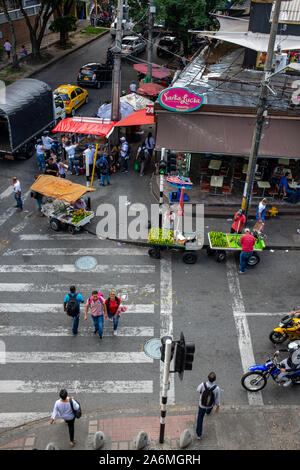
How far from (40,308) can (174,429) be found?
5.47 meters

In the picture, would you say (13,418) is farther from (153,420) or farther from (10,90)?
(10,90)

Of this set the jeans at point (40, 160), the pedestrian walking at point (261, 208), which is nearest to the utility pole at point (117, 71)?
the jeans at point (40, 160)

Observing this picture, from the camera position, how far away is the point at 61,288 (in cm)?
1360

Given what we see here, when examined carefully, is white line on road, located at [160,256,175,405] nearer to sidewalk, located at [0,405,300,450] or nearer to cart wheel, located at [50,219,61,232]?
sidewalk, located at [0,405,300,450]

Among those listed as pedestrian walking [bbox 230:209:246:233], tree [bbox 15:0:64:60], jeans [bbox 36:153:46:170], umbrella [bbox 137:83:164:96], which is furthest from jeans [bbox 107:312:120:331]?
tree [bbox 15:0:64:60]

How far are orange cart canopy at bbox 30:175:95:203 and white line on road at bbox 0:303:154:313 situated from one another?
14.3 ft

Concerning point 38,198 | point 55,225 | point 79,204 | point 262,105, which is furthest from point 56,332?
point 262,105

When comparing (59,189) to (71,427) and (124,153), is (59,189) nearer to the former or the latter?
(124,153)

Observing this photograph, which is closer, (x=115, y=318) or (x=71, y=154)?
(x=115, y=318)

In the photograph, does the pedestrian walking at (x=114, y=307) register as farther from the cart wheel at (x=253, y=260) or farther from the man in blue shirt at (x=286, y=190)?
the man in blue shirt at (x=286, y=190)

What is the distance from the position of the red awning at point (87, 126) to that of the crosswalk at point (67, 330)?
21.5 ft
